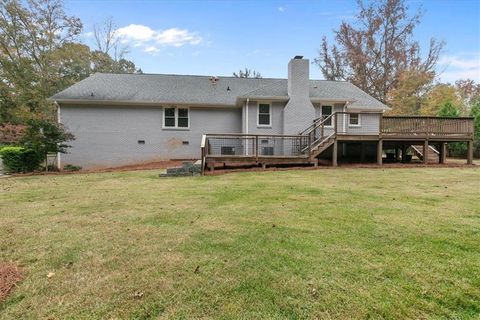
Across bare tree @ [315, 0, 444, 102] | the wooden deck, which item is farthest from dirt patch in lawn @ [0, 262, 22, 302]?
bare tree @ [315, 0, 444, 102]

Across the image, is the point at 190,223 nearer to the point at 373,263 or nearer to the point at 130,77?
the point at 373,263

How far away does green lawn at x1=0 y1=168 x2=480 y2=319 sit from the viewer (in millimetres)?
2334

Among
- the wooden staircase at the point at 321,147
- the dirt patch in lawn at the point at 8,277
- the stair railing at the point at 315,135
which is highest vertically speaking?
the stair railing at the point at 315,135

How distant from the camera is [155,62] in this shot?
29.9m

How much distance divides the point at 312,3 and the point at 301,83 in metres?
6.63

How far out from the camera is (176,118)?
51.2 ft

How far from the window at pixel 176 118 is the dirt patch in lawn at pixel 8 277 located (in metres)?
12.9

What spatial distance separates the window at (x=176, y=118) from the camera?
51.1 feet

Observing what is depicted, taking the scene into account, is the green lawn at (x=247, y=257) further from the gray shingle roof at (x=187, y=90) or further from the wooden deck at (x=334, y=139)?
the gray shingle roof at (x=187, y=90)

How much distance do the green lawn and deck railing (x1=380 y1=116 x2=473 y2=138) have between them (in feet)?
23.7

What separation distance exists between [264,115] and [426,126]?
762 centimetres

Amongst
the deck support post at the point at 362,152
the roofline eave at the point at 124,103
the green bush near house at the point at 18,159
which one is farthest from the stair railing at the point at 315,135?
the green bush near house at the point at 18,159

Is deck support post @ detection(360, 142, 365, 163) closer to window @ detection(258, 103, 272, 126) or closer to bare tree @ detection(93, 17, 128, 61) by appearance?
window @ detection(258, 103, 272, 126)

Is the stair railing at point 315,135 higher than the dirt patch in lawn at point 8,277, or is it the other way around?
the stair railing at point 315,135
